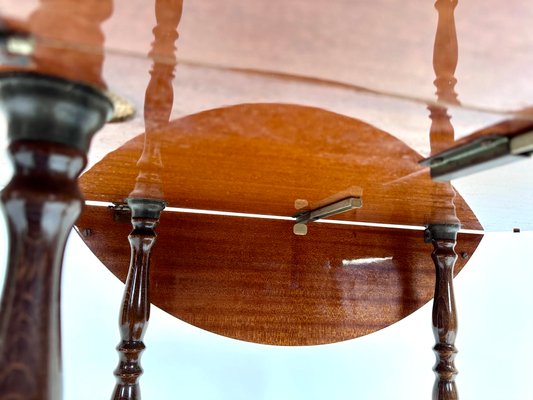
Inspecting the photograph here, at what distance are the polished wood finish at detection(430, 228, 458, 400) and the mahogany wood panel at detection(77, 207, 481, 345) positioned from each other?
19 cm

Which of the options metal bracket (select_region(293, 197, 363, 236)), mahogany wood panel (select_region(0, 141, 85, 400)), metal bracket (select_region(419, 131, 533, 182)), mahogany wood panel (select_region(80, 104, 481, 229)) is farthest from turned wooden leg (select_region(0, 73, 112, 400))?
metal bracket (select_region(293, 197, 363, 236))

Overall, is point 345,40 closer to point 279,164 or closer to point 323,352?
point 279,164

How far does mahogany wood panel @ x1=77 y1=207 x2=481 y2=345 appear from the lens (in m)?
1.26

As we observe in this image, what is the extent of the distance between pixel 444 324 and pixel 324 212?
341 mm

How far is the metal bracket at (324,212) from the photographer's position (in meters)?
0.86

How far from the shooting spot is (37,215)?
0.42 m

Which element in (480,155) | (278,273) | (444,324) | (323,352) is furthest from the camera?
(323,352)

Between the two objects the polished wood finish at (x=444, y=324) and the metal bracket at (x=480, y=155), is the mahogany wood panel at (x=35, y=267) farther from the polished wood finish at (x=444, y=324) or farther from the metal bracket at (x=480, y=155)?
the polished wood finish at (x=444, y=324)

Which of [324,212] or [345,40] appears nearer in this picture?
[345,40]

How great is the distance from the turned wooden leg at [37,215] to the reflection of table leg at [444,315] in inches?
34.1

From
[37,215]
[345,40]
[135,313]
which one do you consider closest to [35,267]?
[37,215]

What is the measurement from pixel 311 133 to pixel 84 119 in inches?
7.6

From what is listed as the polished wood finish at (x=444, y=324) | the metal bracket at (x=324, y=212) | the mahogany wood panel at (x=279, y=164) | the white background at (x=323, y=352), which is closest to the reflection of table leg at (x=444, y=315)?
the polished wood finish at (x=444, y=324)

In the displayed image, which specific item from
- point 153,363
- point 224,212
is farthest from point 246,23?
point 153,363
